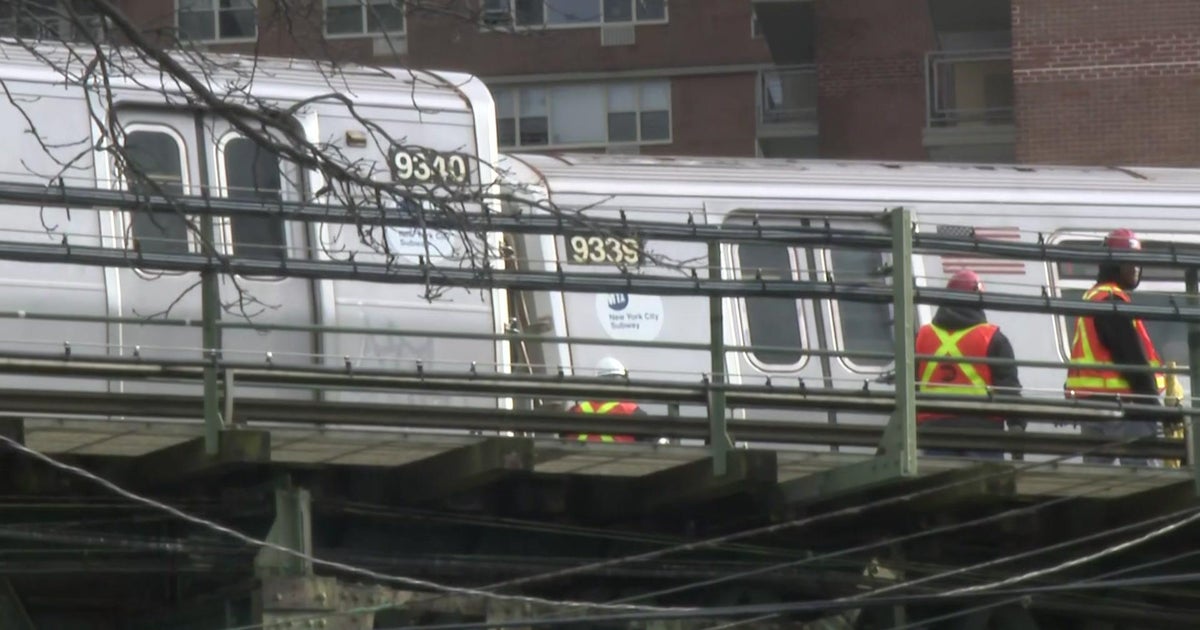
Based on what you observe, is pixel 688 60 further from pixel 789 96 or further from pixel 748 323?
pixel 748 323

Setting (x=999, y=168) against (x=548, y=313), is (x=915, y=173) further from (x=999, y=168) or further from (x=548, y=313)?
(x=548, y=313)

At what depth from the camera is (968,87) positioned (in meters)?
34.5

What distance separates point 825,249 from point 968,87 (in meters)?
21.7

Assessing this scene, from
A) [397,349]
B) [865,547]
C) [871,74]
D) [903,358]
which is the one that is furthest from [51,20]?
[871,74]

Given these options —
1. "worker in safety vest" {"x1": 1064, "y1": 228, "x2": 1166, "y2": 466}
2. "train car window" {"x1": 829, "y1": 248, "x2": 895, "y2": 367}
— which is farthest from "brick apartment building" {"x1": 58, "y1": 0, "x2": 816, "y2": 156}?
"worker in safety vest" {"x1": 1064, "y1": 228, "x2": 1166, "y2": 466}

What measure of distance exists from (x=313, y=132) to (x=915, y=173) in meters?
4.48

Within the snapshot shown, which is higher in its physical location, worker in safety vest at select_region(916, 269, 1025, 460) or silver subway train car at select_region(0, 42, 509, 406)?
silver subway train car at select_region(0, 42, 509, 406)

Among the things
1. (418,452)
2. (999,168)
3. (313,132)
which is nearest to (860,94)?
(999,168)

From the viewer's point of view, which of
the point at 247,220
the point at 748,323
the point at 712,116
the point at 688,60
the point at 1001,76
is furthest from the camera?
the point at 688,60

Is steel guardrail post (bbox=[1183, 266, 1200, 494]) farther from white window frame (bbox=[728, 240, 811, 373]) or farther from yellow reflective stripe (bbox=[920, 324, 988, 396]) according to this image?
white window frame (bbox=[728, 240, 811, 373])

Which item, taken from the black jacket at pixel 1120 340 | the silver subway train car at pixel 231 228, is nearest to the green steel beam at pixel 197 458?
the silver subway train car at pixel 231 228

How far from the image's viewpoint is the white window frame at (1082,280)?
14078mm

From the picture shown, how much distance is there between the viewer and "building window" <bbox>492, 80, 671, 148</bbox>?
1651 inches

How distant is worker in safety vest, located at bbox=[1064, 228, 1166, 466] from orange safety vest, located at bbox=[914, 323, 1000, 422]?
476 mm
